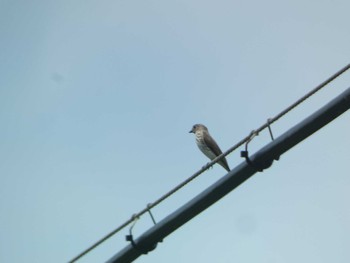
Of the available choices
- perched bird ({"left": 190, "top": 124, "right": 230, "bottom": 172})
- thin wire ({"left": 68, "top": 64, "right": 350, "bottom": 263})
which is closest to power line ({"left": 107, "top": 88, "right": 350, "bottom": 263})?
thin wire ({"left": 68, "top": 64, "right": 350, "bottom": 263})

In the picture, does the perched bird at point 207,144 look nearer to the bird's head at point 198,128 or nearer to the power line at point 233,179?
the bird's head at point 198,128

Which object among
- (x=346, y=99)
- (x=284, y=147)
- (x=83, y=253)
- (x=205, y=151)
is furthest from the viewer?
(x=205, y=151)

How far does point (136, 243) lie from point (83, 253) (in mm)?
624

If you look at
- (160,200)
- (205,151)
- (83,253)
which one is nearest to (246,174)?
(160,200)

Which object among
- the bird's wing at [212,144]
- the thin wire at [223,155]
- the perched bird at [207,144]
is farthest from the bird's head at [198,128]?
the thin wire at [223,155]

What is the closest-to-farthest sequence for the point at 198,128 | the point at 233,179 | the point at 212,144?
the point at 233,179
the point at 212,144
the point at 198,128

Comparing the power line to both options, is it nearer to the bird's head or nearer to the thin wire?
the thin wire

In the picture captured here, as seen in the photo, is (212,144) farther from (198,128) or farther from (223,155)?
(223,155)

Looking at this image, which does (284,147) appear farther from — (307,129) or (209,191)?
(209,191)

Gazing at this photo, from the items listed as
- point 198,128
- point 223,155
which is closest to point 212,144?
point 198,128

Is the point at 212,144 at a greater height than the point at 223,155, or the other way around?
the point at 212,144

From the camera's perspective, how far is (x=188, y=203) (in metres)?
4.96

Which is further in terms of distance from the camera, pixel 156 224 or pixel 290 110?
pixel 156 224

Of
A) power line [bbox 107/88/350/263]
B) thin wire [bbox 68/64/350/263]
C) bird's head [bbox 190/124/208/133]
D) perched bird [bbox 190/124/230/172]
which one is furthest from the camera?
bird's head [bbox 190/124/208/133]
